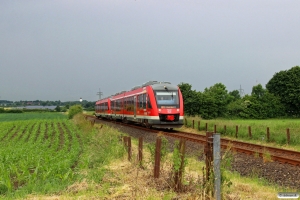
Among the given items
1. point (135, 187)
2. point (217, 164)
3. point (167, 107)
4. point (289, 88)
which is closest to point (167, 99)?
point (167, 107)

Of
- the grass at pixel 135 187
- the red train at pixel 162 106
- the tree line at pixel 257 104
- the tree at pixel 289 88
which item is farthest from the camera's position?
the tree at pixel 289 88

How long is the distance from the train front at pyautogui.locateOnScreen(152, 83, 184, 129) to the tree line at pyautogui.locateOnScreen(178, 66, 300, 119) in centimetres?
3549

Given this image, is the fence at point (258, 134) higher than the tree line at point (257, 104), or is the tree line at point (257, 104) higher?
the tree line at point (257, 104)

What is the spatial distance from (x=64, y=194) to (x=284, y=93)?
60569mm

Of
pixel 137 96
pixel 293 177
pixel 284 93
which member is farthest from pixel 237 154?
pixel 284 93

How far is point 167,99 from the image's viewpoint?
23.4 metres

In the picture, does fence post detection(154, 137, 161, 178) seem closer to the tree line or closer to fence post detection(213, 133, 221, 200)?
fence post detection(213, 133, 221, 200)

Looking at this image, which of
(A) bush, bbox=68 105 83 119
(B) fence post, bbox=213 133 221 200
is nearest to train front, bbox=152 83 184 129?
(B) fence post, bbox=213 133 221 200

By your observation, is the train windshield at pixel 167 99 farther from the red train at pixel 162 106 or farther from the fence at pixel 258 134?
the fence at pixel 258 134

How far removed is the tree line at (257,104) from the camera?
5944cm

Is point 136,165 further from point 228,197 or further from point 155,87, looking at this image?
point 155,87

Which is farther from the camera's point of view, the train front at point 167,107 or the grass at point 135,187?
the train front at point 167,107

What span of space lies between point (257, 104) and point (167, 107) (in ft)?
135

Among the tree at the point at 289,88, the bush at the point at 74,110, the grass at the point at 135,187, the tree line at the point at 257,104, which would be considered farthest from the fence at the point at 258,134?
the tree at the point at 289,88
